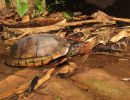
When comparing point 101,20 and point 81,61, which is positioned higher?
point 101,20

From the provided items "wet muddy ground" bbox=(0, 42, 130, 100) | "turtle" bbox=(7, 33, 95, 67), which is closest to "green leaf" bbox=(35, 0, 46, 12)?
"turtle" bbox=(7, 33, 95, 67)

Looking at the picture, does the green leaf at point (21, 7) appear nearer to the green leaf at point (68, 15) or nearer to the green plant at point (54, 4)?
the green plant at point (54, 4)

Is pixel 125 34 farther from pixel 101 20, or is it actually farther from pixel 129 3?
pixel 129 3

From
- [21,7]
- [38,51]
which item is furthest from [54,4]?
[38,51]

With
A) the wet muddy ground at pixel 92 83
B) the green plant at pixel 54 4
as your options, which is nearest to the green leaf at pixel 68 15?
the green plant at pixel 54 4

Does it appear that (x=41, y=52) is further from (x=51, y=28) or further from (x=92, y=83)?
(x=51, y=28)

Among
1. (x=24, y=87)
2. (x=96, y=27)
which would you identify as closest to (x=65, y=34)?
(x=96, y=27)

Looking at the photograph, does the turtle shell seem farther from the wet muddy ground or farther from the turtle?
the wet muddy ground
